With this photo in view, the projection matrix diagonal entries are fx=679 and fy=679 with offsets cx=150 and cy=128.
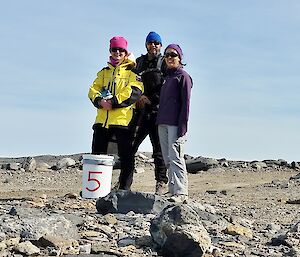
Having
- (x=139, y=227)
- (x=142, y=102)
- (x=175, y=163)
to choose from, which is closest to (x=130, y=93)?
(x=142, y=102)

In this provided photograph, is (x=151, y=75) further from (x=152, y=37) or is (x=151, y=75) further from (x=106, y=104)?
(x=106, y=104)

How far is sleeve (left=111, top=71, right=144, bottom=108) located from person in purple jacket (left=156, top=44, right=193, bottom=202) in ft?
0.91

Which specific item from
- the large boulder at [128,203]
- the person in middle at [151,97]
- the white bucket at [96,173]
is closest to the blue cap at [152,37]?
the person in middle at [151,97]

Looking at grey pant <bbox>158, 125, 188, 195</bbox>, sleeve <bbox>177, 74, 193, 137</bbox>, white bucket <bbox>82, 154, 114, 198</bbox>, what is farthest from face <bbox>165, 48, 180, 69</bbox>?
white bucket <bbox>82, 154, 114, 198</bbox>

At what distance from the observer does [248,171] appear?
613 inches

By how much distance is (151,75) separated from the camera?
823 centimetres

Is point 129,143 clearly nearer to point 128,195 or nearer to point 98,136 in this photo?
point 98,136

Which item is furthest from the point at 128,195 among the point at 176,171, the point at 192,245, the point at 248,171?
the point at 248,171

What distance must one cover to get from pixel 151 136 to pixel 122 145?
68cm

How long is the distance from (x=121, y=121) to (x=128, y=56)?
81 cm

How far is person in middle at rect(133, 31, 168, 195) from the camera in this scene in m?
8.15

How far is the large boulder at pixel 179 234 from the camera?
4973mm

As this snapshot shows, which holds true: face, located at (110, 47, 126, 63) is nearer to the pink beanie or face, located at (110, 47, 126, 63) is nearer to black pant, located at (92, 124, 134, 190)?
the pink beanie

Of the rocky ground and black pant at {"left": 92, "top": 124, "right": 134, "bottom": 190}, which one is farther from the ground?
black pant at {"left": 92, "top": 124, "right": 134, "bottom": 190}
